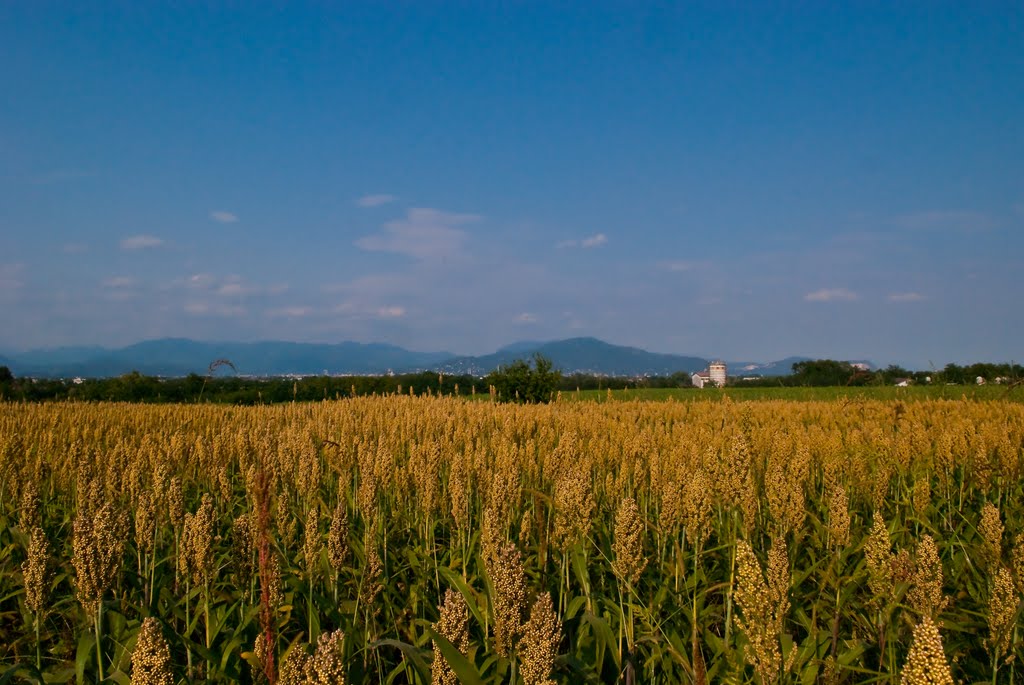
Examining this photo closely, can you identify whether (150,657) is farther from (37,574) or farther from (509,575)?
(37,574)

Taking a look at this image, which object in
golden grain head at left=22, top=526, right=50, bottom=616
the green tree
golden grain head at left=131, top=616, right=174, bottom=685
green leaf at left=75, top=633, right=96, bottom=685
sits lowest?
green leaf at left=75, top=633, right=96, bottom=685

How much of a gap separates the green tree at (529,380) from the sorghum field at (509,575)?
1310 centimetres

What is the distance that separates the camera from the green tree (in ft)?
65.9

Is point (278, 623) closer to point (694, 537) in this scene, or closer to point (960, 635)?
point (694, 537)

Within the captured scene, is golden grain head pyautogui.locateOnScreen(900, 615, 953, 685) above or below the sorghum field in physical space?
above

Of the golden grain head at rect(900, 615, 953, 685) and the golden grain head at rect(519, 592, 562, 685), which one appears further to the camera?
the golden grain head at rect(519, 592, 562, 685)

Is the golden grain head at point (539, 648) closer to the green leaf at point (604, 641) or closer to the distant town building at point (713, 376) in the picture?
the green leaf at point (604, 641)

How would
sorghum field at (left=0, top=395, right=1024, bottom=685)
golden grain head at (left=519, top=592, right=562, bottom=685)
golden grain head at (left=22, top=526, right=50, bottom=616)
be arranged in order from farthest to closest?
golden grain head at (left=22, top=526, right=50, bottom=616)
sorghum field at (left=0, top=395, right=1024, bottom=685)
golden grain head at (left=519, top=592, right=562, bottom=685)

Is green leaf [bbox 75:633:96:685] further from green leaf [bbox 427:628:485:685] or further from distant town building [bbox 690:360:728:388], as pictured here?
distant town building [bbox 690:360:728:388]

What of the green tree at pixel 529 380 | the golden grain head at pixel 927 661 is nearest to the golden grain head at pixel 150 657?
the golden grain head at pixel 927 661

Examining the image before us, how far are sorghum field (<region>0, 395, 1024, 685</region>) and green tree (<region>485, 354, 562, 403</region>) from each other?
13098mm

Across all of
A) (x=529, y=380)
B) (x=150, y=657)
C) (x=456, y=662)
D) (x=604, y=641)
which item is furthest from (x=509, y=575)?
(x=529, y=380)

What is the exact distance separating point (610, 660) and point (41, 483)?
5.73 meters

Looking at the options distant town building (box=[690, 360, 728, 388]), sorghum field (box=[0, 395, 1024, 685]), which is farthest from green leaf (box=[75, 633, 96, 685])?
distant town building (box=[690, 360, 728, 388])
